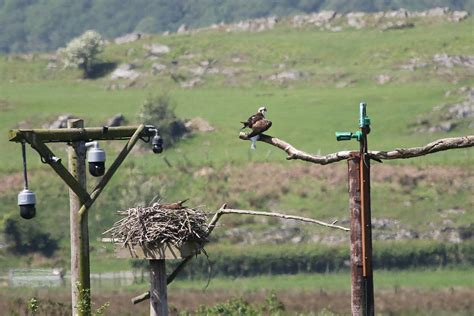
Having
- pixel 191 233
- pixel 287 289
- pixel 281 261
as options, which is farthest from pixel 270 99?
pixel 191 233

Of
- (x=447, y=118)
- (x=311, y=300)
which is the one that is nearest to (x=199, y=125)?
(x=447, y=118)

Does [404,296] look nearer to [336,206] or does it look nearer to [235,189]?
[336,206]

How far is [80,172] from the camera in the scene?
18844mm

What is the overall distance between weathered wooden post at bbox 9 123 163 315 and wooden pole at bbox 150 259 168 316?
5.37ft

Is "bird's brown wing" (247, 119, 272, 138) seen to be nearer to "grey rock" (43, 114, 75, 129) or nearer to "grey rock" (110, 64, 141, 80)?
"grey rock" (43, 114, 75, 129)

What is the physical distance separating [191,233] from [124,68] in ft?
302

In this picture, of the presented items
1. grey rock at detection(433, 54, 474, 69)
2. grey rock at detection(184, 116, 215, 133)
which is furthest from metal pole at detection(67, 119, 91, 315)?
grey rock at detection(433, 54, 474, 69)

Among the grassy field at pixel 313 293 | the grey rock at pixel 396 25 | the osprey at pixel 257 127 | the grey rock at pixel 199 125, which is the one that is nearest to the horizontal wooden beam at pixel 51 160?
the osprey at pixel 257 127

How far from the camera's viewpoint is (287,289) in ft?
168

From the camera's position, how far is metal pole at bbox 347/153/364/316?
51.1 feet

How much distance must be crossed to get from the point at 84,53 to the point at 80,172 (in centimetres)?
9038

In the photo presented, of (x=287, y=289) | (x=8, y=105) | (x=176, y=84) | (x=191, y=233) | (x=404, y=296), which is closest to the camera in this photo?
(x=191, y=233)

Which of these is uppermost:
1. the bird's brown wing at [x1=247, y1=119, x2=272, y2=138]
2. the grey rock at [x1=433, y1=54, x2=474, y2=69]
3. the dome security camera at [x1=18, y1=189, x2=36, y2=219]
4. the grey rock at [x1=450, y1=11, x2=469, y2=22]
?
the grey rock at [x1=450, y1=11, x2=469, y2=22]

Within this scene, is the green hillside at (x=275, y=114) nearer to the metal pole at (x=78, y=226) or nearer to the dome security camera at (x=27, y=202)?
the metal pole at (x=78, y=226)
